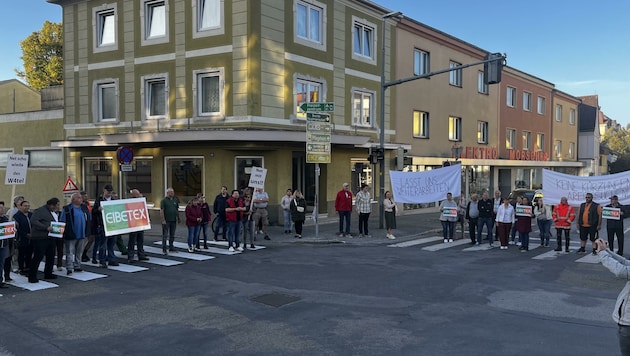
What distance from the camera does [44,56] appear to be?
42.8m

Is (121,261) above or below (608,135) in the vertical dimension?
below

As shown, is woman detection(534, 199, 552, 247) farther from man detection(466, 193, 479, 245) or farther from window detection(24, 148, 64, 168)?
window detection(24, 148, 64, 168)

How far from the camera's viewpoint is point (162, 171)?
2041cm

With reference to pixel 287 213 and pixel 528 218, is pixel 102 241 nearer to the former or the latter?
pixel 287 213

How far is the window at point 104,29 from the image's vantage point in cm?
2153

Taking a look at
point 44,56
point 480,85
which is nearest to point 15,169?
point 480,85

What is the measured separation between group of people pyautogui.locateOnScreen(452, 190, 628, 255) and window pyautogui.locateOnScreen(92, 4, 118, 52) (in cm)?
1581

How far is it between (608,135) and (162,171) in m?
71.6

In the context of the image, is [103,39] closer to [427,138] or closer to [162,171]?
[162,171]

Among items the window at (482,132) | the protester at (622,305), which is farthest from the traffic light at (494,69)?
the window at (482,132)

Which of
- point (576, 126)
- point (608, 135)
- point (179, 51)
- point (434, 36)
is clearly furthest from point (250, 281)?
point (608, 135)

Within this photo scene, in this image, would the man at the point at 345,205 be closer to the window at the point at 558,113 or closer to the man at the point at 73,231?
the man at the point at 73,231

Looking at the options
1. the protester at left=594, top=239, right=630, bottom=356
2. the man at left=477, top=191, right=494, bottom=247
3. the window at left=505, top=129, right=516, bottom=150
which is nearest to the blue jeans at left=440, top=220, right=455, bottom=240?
the man at left=477, top=191, right=494, bottom=247

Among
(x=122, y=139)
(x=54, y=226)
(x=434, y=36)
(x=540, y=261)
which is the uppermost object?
(x=434, y=36)
